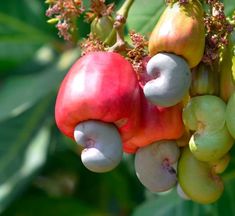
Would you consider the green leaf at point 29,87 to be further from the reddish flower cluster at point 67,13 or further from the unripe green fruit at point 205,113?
the unripe green fruit at point 205,113

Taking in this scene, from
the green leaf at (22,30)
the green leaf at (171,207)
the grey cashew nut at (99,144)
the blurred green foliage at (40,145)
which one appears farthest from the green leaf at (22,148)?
the grey cashew nut at (99,144)

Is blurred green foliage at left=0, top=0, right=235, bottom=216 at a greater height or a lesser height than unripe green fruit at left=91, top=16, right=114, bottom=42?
lesser

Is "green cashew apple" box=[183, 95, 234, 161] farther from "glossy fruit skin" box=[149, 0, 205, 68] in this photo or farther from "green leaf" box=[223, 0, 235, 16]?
"green leaf" box=[223, 0, 235, 16]

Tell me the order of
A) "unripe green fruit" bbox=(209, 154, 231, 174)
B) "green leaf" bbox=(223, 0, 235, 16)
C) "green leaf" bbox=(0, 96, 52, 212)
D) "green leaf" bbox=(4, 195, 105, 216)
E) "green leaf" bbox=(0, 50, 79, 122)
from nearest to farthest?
"unripe green fruit" bbox=(209, 154, 231, 174) → "green leaf" bbox=(223, 0, 235, 16) → "green leaf" bbox=(0, 96, 52, 212) → "green leaf" bbox=(0, 50, 79, 122) → "green leaf" bbox=(4, 195, 105, 216)

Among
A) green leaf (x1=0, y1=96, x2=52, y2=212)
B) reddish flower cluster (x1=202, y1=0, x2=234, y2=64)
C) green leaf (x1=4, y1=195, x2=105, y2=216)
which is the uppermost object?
reddish flower cluster (x1=202, y1=0, x2=234, y2=64)

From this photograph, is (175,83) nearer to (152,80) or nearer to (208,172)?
(152,80)

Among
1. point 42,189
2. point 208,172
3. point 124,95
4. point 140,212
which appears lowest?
point 42,189

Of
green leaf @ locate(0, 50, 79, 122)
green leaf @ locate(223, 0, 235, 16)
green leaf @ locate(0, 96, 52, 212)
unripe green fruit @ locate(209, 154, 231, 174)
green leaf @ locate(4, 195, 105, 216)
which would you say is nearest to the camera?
unripe green fruit @ locate(209, 154, 231, 174)

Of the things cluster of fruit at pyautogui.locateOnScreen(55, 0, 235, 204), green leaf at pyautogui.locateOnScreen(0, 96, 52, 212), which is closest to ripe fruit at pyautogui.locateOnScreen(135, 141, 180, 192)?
cluster of fruit at pyautogui.locateOnScreen(55, 0, 235, 204)

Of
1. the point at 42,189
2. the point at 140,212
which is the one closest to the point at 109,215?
the point at 42,189
